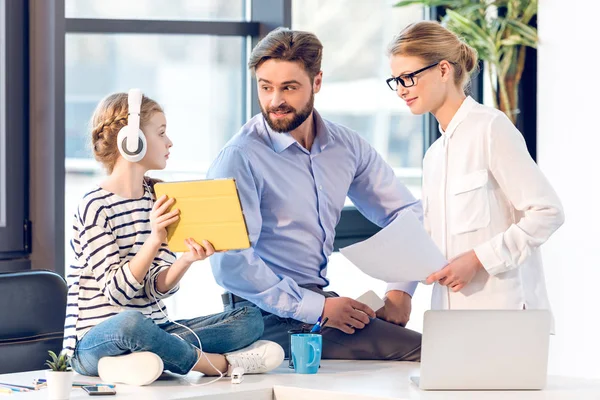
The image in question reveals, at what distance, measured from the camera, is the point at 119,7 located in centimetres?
367

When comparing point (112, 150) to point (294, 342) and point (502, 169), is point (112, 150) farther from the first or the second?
point (502, 169)

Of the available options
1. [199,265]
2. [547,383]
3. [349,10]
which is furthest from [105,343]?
[349,10]

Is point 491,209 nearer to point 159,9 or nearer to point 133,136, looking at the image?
point 133,136

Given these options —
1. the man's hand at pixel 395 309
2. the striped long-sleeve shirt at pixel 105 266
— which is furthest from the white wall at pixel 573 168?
the striped long-sleeve shirt at pixel 105 266

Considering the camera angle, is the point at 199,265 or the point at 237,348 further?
the point at 199,265

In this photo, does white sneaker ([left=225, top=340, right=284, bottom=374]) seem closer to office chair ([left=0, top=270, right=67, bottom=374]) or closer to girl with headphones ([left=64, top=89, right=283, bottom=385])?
girl with headphones ([left=64, top=89, right=283, bottom=385])

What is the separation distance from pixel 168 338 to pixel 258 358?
248mm

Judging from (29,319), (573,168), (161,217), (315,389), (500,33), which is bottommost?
(315,389)

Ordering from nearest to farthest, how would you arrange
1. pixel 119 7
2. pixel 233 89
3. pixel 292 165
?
pixel 292 165 < pixel 119 7 < pixel 233 89

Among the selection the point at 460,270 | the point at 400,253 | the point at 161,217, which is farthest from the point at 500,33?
the point at 161,217

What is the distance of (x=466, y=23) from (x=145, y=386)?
2462mm

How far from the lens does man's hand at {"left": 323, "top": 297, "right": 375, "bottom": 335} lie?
8.91 ft

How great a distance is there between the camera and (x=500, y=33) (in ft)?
13.8

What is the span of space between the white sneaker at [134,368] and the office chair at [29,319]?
0.34m
